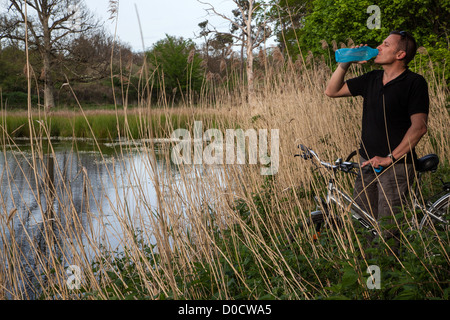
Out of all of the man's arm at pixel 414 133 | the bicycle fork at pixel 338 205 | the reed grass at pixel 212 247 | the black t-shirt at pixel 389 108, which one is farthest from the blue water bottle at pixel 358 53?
the bicycle fork at pixel 338 205

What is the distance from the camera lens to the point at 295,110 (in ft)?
14.2

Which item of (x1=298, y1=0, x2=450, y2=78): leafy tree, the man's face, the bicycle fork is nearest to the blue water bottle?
the man's face

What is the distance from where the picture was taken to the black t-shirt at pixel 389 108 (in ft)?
6.90

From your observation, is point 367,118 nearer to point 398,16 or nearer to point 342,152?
point 342,152

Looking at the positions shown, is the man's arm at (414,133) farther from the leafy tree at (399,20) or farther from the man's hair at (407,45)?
the leafy tree at (399,20)

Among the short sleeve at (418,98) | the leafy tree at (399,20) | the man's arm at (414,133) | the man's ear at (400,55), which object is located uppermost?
the leafy tree at (399,20)

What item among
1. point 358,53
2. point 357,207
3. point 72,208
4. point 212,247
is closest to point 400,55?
point 358,53

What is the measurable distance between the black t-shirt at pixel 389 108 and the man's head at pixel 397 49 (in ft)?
0.26

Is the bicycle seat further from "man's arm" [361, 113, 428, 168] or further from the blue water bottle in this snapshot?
the blue water bottle

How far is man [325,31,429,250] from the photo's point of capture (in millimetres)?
2090

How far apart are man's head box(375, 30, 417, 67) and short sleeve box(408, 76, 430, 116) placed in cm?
16
